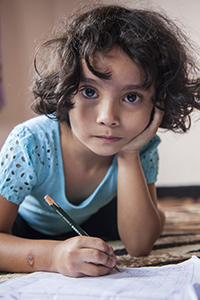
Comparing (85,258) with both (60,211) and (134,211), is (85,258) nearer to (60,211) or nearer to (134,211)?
(60,211)

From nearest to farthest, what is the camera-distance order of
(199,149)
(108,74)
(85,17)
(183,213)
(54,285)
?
(54,285) → (108,74) → (85,17) → (183,213) → (199,149)

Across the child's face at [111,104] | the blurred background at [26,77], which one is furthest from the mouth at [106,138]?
the blurred background at [26,77]

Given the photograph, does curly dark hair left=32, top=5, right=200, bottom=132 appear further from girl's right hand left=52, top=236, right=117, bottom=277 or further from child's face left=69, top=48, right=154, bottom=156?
girl's right hand left=52, top=236, right=117, bottom=277

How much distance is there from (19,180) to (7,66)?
1477mm

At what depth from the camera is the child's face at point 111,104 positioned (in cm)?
58

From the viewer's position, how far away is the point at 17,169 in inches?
25.1

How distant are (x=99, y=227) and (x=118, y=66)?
56cm

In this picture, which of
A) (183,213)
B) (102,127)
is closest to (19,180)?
(102,127)

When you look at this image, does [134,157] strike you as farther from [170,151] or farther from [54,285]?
[170,151]

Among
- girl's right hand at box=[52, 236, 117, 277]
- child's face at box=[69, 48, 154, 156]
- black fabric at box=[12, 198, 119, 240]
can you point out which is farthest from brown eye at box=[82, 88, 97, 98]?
black fabric at box=[12, 198, 119, 240]

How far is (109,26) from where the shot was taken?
616 millimetres

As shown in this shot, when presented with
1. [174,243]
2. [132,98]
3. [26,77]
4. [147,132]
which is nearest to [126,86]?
[132,98]

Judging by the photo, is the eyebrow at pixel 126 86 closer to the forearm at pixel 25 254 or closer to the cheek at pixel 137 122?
the cheek at pixel 137 122

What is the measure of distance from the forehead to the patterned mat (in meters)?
0.37
